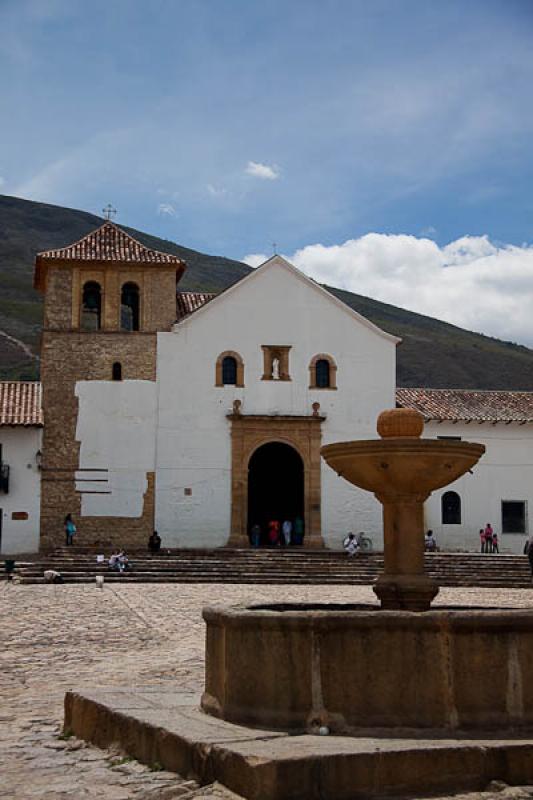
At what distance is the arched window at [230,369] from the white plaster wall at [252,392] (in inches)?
7.0

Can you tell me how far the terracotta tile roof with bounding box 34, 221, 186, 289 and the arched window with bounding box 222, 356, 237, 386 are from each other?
3.25m

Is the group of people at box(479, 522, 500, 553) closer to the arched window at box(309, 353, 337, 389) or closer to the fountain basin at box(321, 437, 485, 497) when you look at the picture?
the arched window at box(309, 353, 337, 389)

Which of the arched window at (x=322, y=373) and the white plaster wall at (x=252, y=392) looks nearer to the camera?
the white plaster wall at (x=252, y=392)

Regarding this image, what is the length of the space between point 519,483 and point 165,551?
39.2 ft

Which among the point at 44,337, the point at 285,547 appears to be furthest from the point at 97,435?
the point at 285,547

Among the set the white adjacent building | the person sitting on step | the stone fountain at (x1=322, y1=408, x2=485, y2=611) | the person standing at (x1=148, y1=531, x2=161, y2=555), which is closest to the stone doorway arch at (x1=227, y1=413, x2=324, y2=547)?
the person sitting on step

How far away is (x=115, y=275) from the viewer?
110 feet

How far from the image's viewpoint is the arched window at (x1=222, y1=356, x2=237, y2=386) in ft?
110

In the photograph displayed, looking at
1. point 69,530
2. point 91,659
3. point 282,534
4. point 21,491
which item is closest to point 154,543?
point 69,530

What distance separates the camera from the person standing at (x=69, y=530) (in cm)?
3142

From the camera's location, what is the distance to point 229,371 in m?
33.7

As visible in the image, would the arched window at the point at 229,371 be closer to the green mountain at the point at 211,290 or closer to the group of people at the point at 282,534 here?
the group of people at the point at 282,534

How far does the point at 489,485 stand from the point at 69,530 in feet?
44.4

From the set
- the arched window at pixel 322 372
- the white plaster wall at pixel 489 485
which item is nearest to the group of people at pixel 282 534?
the white plaster wall at pixel 489 485
